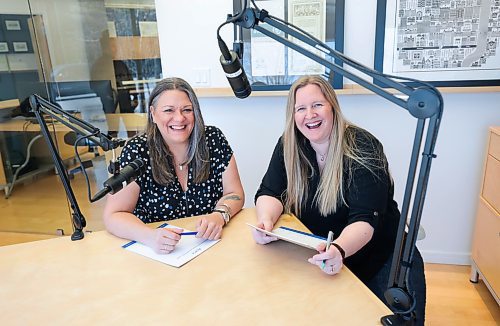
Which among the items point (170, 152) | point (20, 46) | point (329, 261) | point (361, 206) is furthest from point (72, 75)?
point (329, 261)

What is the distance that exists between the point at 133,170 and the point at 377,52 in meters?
1.62

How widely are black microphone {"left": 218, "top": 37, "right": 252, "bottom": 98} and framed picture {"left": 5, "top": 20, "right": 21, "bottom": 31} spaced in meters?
3.15

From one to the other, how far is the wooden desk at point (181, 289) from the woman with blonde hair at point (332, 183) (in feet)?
0.61

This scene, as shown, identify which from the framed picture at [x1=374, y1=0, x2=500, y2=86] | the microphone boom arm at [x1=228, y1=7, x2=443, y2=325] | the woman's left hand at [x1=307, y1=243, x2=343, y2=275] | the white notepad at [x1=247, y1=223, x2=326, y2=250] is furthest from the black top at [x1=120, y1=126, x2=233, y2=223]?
the framed picture at [x1=374, y1=0, x2=500, y2=86]

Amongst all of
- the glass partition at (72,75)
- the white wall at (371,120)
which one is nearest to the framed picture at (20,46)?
the glass partition at (72,75)

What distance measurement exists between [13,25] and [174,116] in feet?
8.60

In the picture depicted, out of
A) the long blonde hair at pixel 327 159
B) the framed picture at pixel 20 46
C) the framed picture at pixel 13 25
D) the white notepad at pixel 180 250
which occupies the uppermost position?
the framed picture at pixel 13 25

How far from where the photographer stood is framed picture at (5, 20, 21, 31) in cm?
329

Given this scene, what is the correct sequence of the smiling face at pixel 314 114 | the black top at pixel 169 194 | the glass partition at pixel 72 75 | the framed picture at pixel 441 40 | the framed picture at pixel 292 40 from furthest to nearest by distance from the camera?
1. the glass partition at pixel 72 75
2. the framed picture at pixel 292 40
3. the framed picture at pixel 441 40
4. the black top at pixel 169 194
5. the smiling face at pixel 314 114

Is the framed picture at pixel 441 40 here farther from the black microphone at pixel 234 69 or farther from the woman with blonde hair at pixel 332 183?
the black microphone at pixel 234 69

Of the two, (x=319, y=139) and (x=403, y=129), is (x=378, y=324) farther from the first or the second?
(x=403, y=129)

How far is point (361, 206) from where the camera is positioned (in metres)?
1.27

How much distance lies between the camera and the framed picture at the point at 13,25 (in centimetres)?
329

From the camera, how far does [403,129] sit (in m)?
2.28
